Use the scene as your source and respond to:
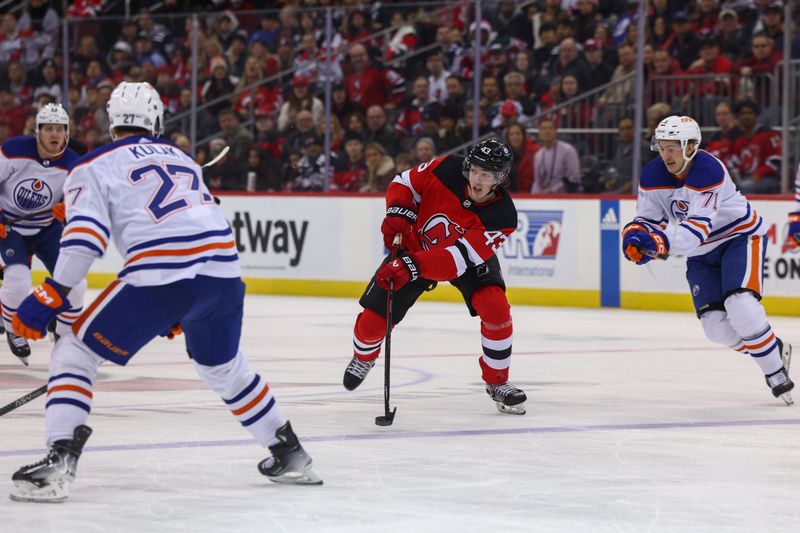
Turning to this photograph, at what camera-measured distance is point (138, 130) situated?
15.2 feet

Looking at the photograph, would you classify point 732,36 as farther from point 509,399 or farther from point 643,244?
point 509,399

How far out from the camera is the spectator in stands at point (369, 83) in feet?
48.0

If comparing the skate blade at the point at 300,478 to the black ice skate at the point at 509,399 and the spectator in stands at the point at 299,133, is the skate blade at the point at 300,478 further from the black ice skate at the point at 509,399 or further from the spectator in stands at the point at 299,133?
the spectator in stands at the point at 299,133

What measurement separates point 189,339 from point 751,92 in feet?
30.0

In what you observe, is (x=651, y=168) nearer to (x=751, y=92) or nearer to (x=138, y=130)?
(x=138, y=130)

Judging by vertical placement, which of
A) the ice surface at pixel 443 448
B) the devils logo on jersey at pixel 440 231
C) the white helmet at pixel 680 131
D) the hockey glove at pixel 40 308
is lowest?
the ice surface at pixel 443 448

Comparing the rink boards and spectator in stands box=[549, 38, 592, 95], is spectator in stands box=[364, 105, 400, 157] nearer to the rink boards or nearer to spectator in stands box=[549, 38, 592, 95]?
the rink boards

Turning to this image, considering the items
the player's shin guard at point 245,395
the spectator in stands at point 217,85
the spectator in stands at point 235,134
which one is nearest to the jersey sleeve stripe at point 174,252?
the player's shin guard at point 245,395

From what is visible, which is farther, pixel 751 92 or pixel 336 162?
pixel 336 162

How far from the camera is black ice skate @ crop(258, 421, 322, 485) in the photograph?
185 inches

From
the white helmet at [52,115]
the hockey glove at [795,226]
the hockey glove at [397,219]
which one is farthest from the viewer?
the white helmet at [52,115]

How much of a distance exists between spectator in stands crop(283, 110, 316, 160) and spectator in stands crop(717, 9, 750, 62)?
4109 millimetres

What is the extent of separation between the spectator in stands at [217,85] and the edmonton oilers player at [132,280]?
10.8 meters

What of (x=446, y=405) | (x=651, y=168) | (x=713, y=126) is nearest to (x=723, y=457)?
(x=446, y=405)
